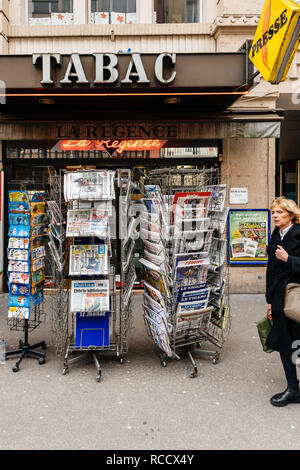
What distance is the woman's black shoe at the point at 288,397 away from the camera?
3.67 m

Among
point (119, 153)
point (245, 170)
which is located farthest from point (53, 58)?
point (245, 170)

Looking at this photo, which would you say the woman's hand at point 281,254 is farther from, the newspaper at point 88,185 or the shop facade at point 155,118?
the shop facade at point 155,118

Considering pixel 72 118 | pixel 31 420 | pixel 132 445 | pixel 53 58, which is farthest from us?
pixel 72 118

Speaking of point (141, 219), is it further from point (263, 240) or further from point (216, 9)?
point (216, 9)

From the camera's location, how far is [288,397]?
12.1 ft

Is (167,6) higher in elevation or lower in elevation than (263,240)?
higher

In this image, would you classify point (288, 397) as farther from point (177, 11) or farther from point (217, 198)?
point (177, 11)

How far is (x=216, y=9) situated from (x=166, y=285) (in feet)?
22.7

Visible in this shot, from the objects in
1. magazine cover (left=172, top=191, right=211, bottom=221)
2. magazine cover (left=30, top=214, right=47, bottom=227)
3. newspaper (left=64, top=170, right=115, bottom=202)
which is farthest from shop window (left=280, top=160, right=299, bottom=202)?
magazine cover (left=30, top=214, right=47, bottom=227)

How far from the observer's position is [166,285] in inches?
172

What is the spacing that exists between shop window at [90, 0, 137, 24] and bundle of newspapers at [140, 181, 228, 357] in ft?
19.2

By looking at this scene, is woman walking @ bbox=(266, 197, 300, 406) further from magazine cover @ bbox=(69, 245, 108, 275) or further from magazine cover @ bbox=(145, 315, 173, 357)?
magazine cover @ bbox=(69, 245, 108, 275)

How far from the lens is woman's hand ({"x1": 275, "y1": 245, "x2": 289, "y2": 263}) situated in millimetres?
3625

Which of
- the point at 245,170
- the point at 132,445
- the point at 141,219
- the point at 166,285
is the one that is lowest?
the point at 132,445
